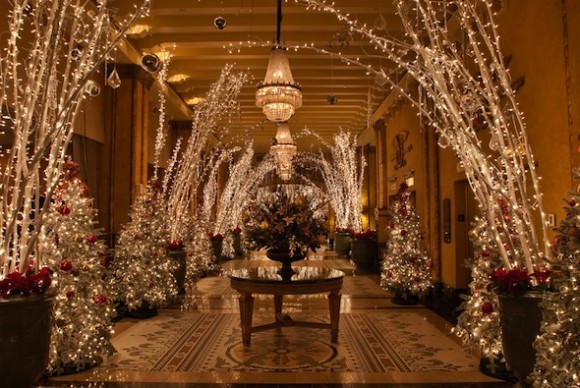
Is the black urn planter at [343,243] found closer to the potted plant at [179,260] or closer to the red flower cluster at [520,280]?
the potted plant at [179,260]

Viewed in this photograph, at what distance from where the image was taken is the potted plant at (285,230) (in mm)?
5594

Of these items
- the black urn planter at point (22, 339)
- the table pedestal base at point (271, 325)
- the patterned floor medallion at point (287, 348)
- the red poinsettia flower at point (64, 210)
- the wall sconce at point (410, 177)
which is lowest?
the patterned floor medallion at point (287, 348)

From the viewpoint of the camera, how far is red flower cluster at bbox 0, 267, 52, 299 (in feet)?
10.2

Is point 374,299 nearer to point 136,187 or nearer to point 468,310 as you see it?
point 468,310

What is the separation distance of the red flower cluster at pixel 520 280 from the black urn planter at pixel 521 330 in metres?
0.05

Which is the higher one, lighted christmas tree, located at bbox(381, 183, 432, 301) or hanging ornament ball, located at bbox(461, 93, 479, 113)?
hanging ornament ball, located at bbox(461, 93, 479, 113)

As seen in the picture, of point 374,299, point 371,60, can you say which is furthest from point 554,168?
point 371,60

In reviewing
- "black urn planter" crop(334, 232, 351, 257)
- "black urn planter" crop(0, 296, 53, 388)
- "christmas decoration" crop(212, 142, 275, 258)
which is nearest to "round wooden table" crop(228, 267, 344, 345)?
"black urn planter" crop(0, 296, 53, 388)

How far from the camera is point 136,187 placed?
30.2 feet

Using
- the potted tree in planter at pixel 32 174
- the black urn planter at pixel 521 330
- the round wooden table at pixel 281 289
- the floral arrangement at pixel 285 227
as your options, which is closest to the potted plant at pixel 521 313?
the black urn planter at pixel 521 330

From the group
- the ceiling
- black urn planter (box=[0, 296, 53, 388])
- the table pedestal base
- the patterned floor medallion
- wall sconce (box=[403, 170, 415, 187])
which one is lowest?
the patterned floor medallion

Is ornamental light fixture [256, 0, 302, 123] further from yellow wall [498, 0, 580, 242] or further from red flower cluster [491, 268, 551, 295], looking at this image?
red flower cluster [491, 268, 551, 295]

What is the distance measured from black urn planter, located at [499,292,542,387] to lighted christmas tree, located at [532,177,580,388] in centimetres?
62

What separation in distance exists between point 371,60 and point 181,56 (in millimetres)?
3834
